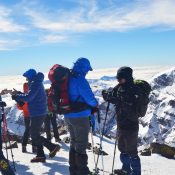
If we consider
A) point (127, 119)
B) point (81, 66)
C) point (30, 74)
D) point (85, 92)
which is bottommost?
point (127, 119)

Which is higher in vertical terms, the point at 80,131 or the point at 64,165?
the point at 80,131

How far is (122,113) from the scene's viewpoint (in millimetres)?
9969

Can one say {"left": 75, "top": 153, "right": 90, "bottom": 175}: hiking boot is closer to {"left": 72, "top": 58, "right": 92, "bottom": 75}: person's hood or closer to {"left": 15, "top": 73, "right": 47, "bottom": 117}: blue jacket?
{"left": 72, "top": 58, "right": 92, "bottom": 75}: person's hood

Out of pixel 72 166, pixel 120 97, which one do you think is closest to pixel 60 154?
pixel 72 166

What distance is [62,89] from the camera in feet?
30.9

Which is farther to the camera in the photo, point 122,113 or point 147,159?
point 147,159

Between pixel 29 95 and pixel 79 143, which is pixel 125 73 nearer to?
pixel 79 143

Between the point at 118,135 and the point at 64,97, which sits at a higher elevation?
the point at 64,97

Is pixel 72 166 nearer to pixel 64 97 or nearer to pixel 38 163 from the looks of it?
pixel 64 97

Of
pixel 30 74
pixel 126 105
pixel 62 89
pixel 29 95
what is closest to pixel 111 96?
pixel 126 105

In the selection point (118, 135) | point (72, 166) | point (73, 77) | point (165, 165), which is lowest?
point (165, 165)

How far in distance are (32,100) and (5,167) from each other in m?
2.88

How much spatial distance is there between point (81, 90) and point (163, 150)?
6.82 m

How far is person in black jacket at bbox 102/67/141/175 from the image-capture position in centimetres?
970
